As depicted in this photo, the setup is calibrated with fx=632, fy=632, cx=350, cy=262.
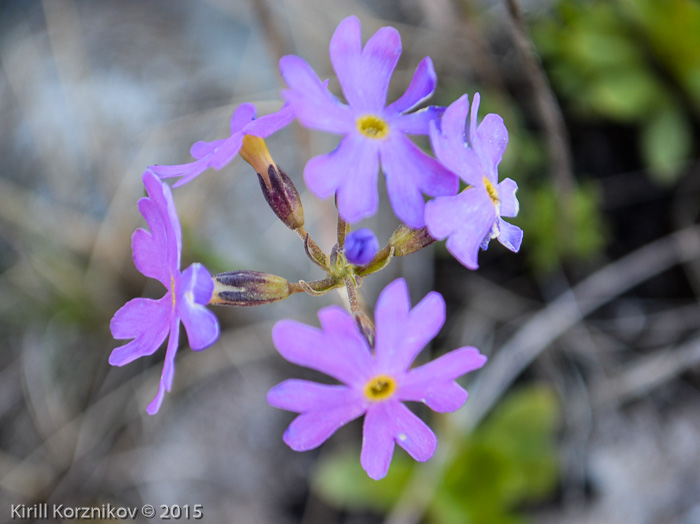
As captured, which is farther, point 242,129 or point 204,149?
point 204,149

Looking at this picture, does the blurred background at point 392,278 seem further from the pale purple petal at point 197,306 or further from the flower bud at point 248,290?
the pale purple petal at point 197,306

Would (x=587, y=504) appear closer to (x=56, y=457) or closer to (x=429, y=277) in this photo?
(x=429, y=277)

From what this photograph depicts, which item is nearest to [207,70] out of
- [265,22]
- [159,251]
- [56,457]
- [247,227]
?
[247,227]

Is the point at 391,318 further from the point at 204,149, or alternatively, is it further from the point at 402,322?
the point at 204,149

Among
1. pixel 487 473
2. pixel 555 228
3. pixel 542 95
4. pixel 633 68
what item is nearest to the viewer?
pixel 542 95

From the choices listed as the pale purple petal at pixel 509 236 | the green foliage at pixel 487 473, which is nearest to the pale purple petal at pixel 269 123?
the pale purple petal at pixel 509 236

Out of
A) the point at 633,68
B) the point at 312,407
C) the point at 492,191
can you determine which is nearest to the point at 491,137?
the point at 492,191
